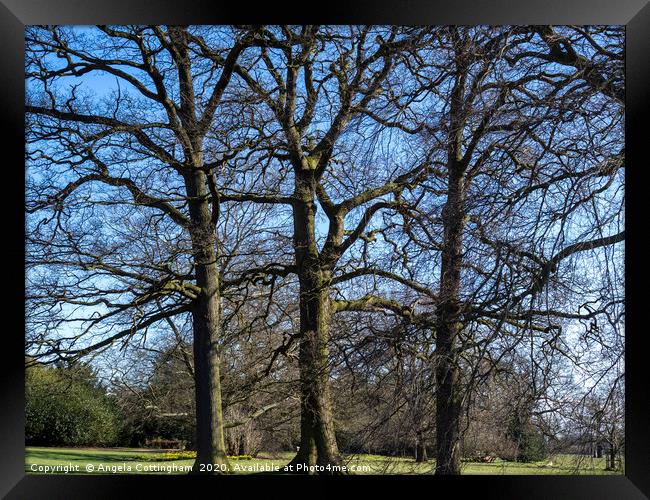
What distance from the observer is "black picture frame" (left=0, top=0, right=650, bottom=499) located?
4.40 meters

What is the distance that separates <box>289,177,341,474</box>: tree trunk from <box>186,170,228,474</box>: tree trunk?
2.55 ft

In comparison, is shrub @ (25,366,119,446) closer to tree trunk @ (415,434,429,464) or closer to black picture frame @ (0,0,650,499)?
black picture frame @ (0,0,650,499)

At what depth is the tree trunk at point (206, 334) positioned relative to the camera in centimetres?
695

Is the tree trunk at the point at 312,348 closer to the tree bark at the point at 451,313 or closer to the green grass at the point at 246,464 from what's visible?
the green grass at the point at 246,464

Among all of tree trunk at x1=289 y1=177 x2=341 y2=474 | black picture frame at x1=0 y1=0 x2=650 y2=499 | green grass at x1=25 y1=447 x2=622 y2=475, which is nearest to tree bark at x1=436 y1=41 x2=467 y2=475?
green grass at x1=25 y1=447 x2=622 y2=475

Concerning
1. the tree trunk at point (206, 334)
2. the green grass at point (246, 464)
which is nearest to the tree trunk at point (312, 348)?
the green grass at point (246, 464)

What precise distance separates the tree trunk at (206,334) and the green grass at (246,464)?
0.84ft

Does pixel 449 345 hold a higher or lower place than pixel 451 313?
lower
